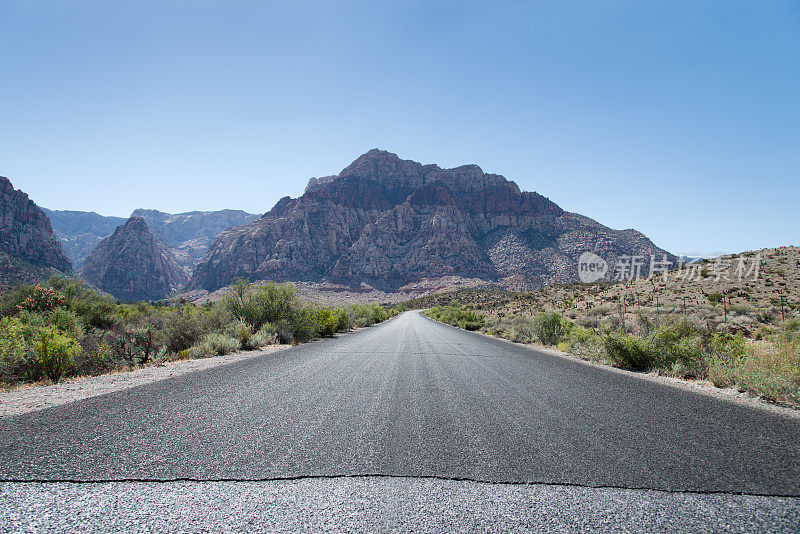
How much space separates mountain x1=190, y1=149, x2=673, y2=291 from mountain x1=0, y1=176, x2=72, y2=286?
56.4 m

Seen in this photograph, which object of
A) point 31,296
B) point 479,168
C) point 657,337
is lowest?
point 31,296

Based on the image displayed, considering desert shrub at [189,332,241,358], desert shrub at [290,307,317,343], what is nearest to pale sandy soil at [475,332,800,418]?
desert shrub at [189,332,241,358]

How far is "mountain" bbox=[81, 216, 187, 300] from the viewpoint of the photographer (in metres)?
168

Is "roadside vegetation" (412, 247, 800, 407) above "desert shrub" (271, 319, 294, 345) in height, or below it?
above

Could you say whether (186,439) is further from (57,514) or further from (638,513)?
(638,513)

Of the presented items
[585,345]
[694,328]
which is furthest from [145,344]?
[694,328]

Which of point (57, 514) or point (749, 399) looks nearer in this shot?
point (57, 514)

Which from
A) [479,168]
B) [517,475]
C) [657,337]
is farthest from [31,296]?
[479,168]

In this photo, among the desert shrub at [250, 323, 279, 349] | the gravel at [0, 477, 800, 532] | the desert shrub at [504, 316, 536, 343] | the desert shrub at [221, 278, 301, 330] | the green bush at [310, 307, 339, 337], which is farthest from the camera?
the green bush at [310, 307, 339, 337]

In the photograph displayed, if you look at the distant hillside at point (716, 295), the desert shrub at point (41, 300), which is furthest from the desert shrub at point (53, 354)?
the distant hillside at point (716, 295)

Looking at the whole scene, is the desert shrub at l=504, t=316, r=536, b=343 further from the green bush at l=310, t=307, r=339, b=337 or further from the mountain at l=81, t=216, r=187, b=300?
the mountain at l=81, t=216, r=187, b=300

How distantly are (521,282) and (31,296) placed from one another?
104 m

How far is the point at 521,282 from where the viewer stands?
10644 centimetres

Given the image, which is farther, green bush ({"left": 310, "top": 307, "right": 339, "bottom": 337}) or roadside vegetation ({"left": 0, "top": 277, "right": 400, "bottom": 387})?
green bush ({"left": 310, "top": 307, "right": 339, "bottom": 337})
